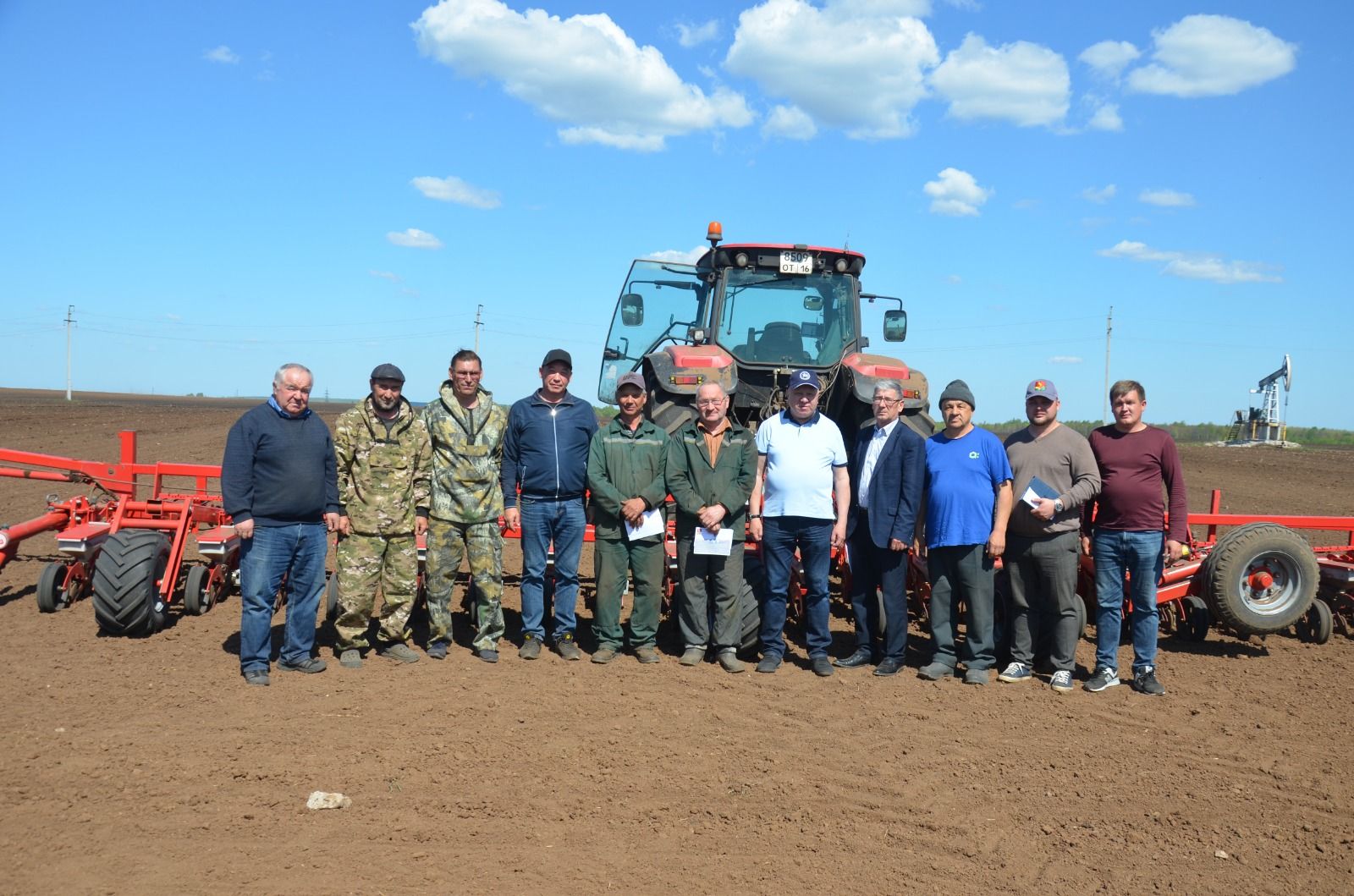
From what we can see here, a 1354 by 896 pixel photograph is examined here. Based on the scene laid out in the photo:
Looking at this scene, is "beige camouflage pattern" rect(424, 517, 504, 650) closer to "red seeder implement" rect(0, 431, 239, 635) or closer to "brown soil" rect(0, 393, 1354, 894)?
"brown soil" rect(0, 393, 1354, 894)

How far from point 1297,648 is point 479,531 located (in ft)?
17.4

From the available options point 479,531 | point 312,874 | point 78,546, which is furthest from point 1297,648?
point 78,546

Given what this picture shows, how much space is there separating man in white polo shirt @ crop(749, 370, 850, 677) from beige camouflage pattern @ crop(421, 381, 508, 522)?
59.7 inches

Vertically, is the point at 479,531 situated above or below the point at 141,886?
above

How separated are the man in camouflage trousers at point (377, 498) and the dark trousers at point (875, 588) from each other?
98.3 inches

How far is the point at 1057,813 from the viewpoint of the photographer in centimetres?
395

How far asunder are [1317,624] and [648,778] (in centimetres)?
507

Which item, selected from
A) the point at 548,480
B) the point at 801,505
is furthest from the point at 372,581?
the point at 801,505

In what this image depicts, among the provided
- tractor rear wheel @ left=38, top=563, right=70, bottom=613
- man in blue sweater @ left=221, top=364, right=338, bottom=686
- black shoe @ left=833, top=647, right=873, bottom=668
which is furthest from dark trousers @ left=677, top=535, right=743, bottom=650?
tractor rear wheel @ left=38, top=563, right=70, bottom=613

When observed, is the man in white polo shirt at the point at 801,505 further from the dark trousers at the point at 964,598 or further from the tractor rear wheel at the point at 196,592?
the tractor rear wheel at the point at 196,592

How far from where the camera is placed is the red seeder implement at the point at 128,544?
5949 millimetres

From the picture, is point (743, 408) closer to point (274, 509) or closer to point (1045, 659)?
point (1045, 659)

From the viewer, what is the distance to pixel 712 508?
5.62 m

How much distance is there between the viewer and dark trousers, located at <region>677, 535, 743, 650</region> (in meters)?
5.74
